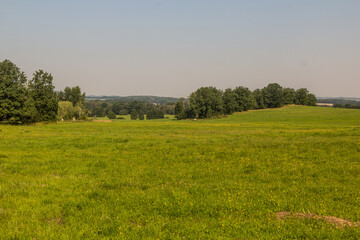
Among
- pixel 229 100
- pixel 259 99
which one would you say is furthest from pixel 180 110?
pixel 259 99

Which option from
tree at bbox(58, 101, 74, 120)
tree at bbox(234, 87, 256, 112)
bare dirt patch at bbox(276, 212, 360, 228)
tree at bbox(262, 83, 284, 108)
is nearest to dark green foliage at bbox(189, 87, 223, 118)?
tree at bbox(234, 87, 256, 112)

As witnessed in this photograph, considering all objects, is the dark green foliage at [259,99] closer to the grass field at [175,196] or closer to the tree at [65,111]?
the tree at [65,111]

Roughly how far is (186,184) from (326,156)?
11.2 metres

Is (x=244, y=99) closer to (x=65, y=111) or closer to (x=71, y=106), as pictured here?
(x=71, y=106)

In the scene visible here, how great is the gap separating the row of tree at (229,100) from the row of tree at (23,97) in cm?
6619

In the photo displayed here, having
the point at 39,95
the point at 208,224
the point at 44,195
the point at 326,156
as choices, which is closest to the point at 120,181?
the point at 44,195

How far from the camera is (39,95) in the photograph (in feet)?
238

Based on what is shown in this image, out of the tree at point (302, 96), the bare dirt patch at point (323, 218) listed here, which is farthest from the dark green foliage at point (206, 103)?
the bare dirt patch at point (323, 218)

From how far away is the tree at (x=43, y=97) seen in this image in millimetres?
69312

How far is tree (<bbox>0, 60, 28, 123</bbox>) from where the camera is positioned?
5650 centimetres

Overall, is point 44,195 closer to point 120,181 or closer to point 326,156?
point 120,181

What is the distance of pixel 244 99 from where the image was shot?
13462cm

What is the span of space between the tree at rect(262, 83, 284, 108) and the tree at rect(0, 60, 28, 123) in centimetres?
12217

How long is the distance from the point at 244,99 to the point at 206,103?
86.0ft
